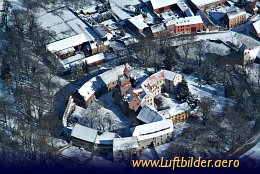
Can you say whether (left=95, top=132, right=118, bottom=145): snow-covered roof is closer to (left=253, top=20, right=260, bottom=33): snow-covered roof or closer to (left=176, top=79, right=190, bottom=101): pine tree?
(left=176, top=79, right=190, bottom=101): pine tree

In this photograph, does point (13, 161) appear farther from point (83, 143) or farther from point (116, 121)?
point (116, 121)

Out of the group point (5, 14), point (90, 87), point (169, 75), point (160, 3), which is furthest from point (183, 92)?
point (5, 14)

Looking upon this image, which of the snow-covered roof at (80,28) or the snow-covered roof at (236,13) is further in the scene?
the snow-covered roof at (80,28)

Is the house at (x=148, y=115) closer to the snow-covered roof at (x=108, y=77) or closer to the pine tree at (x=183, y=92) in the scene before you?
the pine tree at (x=183, y=92)

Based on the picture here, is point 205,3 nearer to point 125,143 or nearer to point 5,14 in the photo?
point 5,14

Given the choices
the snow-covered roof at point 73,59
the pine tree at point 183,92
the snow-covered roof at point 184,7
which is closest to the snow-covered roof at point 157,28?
the snow-covered roof at point 184,7
